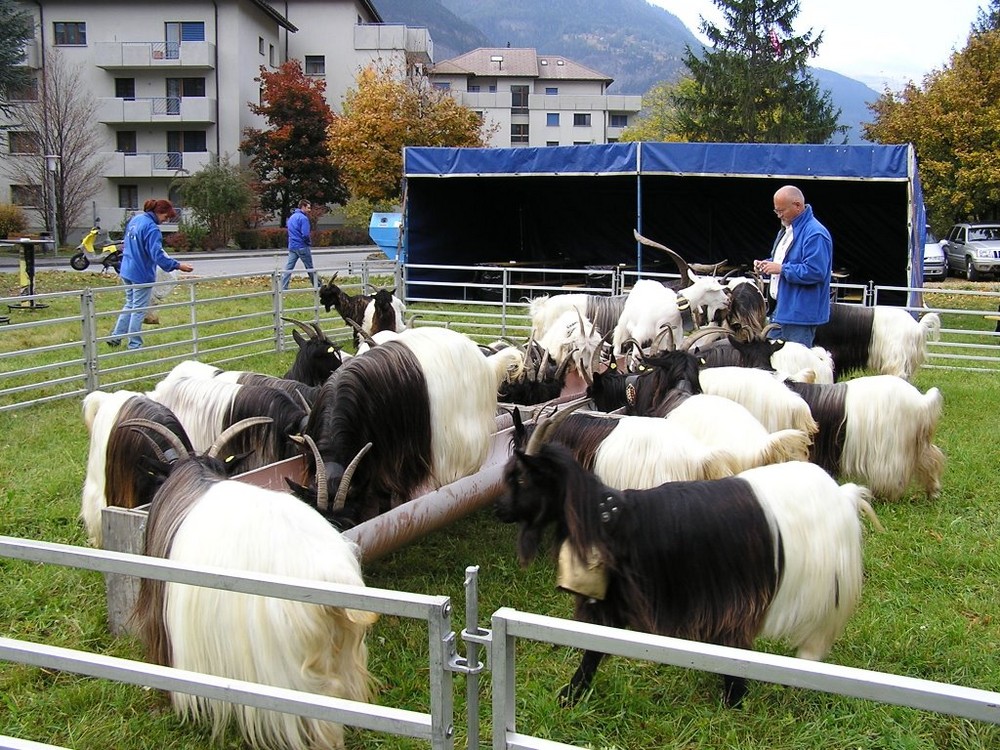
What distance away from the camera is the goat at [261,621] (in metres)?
2.97

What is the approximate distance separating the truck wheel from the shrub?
28.0 meters

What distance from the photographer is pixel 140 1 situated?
1467 inches

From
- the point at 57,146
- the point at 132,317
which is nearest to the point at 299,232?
the point at 132,317

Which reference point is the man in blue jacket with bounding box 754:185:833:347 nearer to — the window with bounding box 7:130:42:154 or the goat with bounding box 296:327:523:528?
the goat with bounding box 296:327:523:528

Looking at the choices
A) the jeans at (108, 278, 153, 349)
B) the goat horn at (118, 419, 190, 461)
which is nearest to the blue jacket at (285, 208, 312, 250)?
the jeans at (108, 278, 153, 349)

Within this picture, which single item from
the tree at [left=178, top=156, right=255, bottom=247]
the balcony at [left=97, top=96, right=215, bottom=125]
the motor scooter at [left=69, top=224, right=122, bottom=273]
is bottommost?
the motor scooter at [left=69, top=224, right=122, bottom=273]

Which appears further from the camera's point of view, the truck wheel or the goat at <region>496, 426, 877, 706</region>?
the truck wheel

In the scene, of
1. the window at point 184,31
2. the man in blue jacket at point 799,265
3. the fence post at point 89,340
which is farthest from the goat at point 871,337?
the window at point 184,31

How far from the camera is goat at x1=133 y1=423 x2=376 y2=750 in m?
2.97

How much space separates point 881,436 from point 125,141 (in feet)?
125

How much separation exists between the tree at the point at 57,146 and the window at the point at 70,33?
82.5 inches

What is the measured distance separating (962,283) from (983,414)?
15.9m

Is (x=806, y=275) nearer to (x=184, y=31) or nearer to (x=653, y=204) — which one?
(x=653, y=204)

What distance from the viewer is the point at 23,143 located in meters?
32.9
